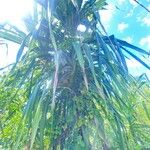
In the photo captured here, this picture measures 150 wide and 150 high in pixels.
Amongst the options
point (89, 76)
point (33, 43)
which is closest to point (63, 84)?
point (89, 76)

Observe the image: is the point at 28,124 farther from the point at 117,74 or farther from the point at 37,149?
the point at 117,74

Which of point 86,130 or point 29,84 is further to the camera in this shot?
point 29,84

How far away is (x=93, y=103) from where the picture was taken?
2.79 meters

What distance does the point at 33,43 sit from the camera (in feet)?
9.65

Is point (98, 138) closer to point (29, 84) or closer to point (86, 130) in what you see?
point (86, 130)

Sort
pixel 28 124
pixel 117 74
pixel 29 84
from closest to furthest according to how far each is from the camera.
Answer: pixel 28 124
pixel 117 74
pixel 29 84

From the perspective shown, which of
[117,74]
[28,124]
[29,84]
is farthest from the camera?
[29,84]

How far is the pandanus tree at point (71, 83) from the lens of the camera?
104 inches

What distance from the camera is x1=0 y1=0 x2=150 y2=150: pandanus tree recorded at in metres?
2.64

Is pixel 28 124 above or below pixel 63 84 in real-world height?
below

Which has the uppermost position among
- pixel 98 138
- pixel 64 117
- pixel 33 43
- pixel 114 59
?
pixel 33 43

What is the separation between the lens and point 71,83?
2889mm

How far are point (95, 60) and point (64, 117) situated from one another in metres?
→ 0.48

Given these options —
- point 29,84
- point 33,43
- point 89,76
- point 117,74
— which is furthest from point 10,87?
point 117,74
